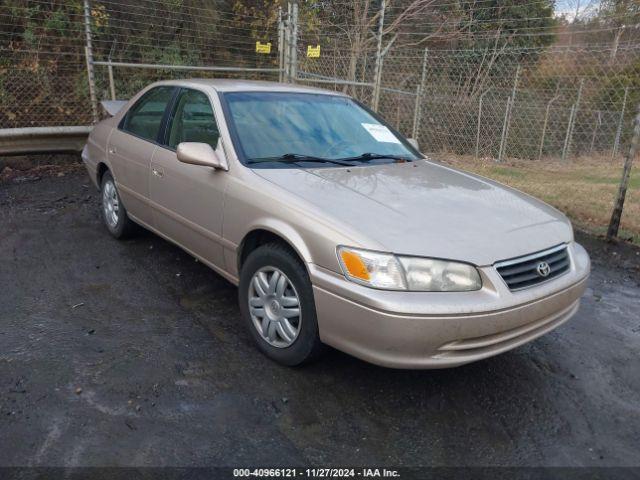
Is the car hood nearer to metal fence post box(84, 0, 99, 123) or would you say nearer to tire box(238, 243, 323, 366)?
tire box(238, 243, 323, 366)

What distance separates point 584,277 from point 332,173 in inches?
63.5

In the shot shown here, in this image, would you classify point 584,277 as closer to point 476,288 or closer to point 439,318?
point 476,288

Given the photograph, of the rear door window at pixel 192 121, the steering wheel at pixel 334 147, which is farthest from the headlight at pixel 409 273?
the rear door window at pixel 192 121

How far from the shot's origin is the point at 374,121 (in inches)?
169

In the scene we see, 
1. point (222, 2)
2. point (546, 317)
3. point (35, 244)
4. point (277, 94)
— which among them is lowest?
point (35, 244)

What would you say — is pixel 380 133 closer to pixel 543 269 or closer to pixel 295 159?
pixel 295 159

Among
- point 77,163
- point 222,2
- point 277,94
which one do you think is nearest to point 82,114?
point 77,163

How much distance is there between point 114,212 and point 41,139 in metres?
3.48

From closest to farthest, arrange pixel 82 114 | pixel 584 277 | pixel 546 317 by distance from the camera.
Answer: pixel 546 317 < pixel 584 277 < pixel 82 114

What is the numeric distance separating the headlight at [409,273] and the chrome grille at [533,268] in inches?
7.6

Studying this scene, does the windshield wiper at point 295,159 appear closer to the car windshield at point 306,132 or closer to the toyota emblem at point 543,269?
the car windshield at point 306,132

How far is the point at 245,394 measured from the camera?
284cm

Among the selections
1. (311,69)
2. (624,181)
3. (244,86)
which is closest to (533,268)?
(244,86)

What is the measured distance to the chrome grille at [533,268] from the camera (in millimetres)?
2664
